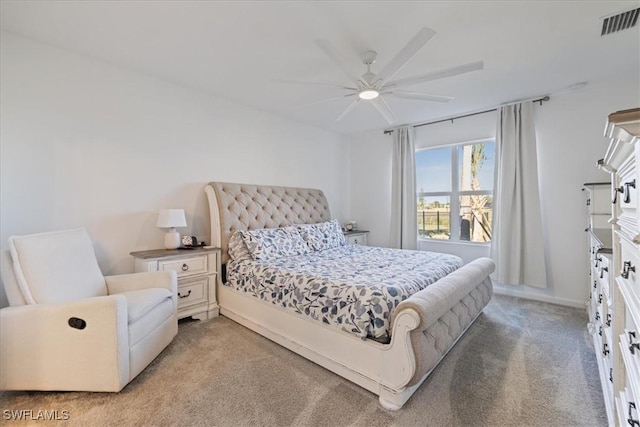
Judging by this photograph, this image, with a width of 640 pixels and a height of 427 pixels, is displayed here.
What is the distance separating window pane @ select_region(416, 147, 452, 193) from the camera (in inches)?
177

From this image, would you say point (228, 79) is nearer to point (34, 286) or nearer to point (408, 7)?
point (408, 7)

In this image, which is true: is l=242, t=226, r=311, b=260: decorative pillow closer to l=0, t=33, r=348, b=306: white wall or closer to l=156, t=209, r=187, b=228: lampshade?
l=156, t=209, r=187, b=228: lampshade

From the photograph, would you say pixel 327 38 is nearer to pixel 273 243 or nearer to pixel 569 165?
pixel 273 243

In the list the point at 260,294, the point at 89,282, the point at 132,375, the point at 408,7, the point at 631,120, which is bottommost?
the point at 132,375

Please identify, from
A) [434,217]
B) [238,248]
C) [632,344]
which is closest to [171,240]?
[238,248]

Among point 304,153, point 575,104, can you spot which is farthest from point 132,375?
point 575,104

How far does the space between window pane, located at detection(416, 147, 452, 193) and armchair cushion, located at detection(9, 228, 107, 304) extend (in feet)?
14.7

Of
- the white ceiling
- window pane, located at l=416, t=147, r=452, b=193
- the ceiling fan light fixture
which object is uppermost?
the white ceiling

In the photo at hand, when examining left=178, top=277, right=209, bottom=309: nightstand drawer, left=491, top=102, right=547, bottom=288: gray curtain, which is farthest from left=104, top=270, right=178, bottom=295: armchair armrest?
left=491, top=102, right=547, bottom=288: gray curtain

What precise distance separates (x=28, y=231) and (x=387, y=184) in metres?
4.66

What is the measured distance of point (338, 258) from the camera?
309 centimetres

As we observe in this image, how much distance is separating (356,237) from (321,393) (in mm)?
3274

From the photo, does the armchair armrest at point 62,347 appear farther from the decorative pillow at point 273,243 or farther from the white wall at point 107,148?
the decorative pillow at point 273,243

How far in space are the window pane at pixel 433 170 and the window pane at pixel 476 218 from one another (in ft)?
1.30
